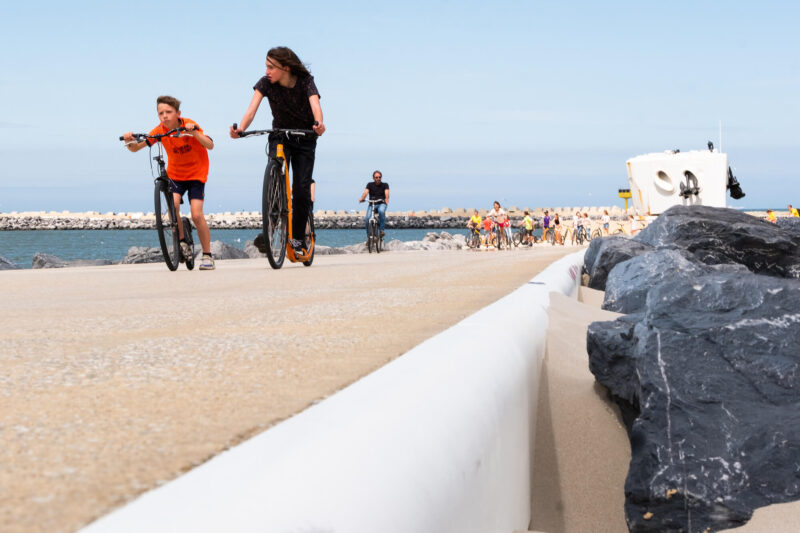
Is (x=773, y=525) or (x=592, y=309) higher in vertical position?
(x=592, y=309)

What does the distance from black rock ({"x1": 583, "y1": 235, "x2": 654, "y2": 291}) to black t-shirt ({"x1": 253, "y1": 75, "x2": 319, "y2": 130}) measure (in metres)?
3.26

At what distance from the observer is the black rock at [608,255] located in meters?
8.35

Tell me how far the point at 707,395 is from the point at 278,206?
6124 mm

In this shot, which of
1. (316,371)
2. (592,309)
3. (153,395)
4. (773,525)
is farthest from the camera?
(592,309)

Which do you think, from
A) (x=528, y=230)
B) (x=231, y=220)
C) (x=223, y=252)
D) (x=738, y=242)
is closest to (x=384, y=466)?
(x=738, y=242)

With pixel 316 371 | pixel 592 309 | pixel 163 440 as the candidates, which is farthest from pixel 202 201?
pixel 163 440

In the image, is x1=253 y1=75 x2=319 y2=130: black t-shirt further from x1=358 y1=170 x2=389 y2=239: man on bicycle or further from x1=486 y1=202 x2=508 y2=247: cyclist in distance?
x1=486 y1=202 x2=508 y2=247: cyclist in distance

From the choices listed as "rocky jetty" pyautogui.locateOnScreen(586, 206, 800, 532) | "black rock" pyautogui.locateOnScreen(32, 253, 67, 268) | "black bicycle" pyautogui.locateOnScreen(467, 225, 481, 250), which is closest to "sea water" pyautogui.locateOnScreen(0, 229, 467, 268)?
"black rock" pyautogui.locateOnScreen(32, 253, 67, 268)

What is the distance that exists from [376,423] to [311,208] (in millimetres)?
7906

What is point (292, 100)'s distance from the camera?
8.60 meters

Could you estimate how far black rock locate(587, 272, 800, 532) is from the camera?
298cm

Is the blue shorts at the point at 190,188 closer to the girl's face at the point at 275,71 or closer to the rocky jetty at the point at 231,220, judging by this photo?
the girl's face at the point at 275,71

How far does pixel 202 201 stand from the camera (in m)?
9.26

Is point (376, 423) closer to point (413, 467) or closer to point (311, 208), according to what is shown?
point (413, 467)
